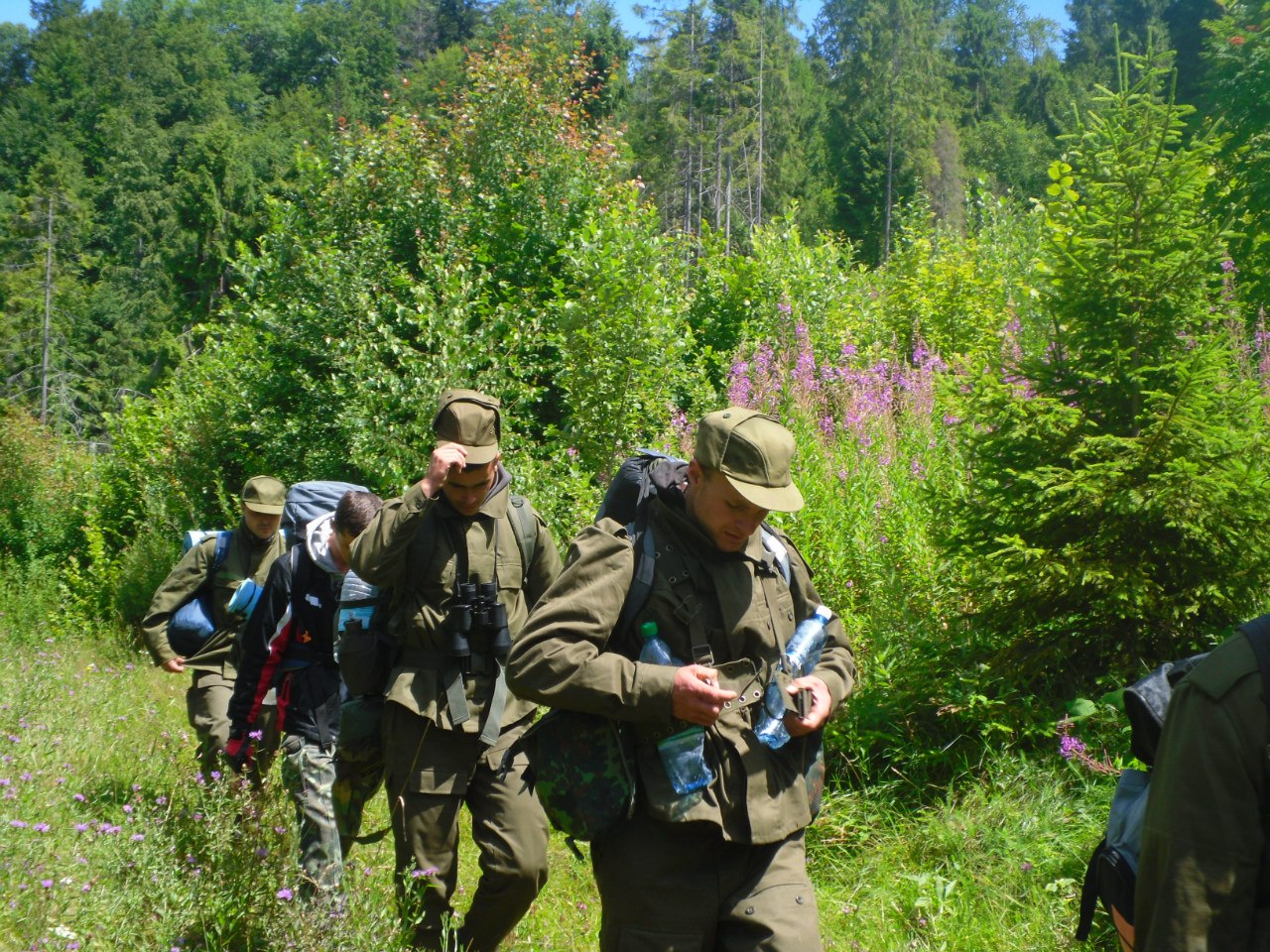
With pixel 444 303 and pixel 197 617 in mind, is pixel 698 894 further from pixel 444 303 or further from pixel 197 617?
pixel 444 303

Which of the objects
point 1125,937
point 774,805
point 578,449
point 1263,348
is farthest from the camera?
point 578,449

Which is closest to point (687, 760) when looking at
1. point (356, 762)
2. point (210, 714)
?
point (356, 762)

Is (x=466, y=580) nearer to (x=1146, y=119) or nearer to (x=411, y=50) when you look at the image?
(x=1146, y=119)

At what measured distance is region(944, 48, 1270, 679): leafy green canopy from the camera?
198 inches

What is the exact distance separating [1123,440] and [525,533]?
9.07 feet

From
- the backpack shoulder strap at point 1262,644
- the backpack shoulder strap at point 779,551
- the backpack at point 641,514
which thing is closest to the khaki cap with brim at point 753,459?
the backpack at point 641,514

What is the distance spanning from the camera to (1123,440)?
514 cm

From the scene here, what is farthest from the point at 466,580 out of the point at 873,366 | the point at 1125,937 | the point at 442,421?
the point at 873,366

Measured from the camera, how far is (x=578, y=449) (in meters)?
9.52

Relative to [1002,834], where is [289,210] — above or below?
above

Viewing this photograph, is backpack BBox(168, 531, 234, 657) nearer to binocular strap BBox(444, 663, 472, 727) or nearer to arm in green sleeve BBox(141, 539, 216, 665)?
arm in green sleeve BBox(141, 539, 216, 665)

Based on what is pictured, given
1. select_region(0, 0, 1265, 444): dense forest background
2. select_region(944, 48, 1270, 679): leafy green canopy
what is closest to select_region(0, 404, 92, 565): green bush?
select_region(0, 0, 1265, 444): dense forest background

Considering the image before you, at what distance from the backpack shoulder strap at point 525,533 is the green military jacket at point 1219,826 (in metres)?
3.10

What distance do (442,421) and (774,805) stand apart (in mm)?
2257
